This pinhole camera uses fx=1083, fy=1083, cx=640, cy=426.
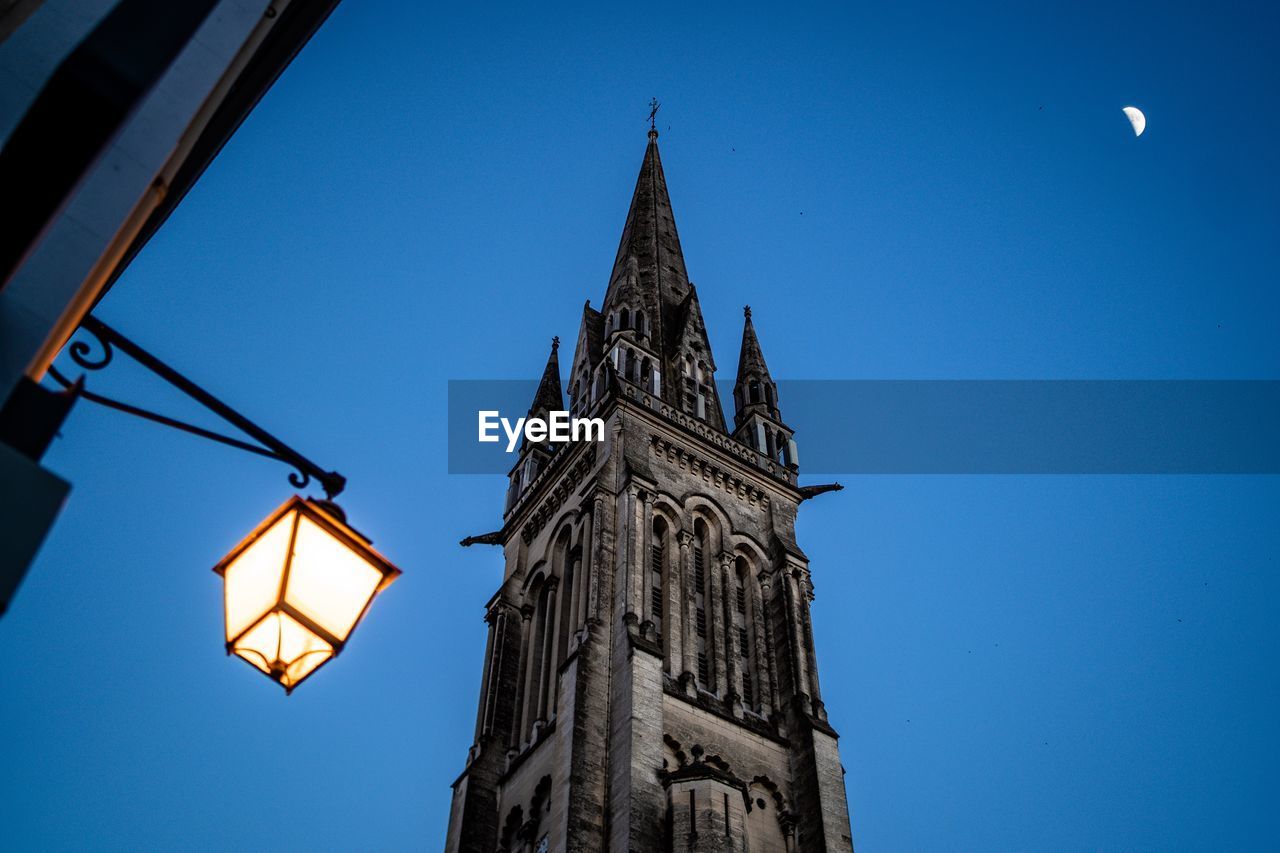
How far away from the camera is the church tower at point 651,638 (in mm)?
23016

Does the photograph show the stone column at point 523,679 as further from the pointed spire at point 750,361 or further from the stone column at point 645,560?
the pointed spire at point 750,361

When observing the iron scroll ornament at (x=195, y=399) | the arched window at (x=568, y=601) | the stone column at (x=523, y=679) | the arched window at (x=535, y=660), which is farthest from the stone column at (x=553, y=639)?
the iron scroll ornament at (x=195, y=399)

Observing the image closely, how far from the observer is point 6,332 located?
3.90 m

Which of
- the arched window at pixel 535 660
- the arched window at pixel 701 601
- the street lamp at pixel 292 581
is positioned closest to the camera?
the street lamp at pixel 292 581

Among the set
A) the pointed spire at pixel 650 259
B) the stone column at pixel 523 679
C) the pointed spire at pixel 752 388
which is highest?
the pointed spire at pixel 650 259

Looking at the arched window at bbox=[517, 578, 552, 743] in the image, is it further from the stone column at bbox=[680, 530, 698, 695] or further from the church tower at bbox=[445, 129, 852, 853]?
the stone column at bbox=[680, 530, 698, 695]

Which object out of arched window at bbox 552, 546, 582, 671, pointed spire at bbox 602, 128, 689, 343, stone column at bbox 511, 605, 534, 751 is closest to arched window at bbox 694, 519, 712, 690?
arched window at bbox 552, 546, 582, 671

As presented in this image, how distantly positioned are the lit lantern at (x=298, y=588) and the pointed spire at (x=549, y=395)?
111 ft

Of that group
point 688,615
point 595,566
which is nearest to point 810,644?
point 688,615

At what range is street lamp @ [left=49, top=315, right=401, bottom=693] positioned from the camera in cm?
505

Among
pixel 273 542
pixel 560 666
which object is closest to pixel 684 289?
pixel 560 666

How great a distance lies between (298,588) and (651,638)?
21.6 metres

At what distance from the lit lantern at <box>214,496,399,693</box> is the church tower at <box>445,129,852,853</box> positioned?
17493 mm

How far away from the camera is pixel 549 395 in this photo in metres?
40.3
